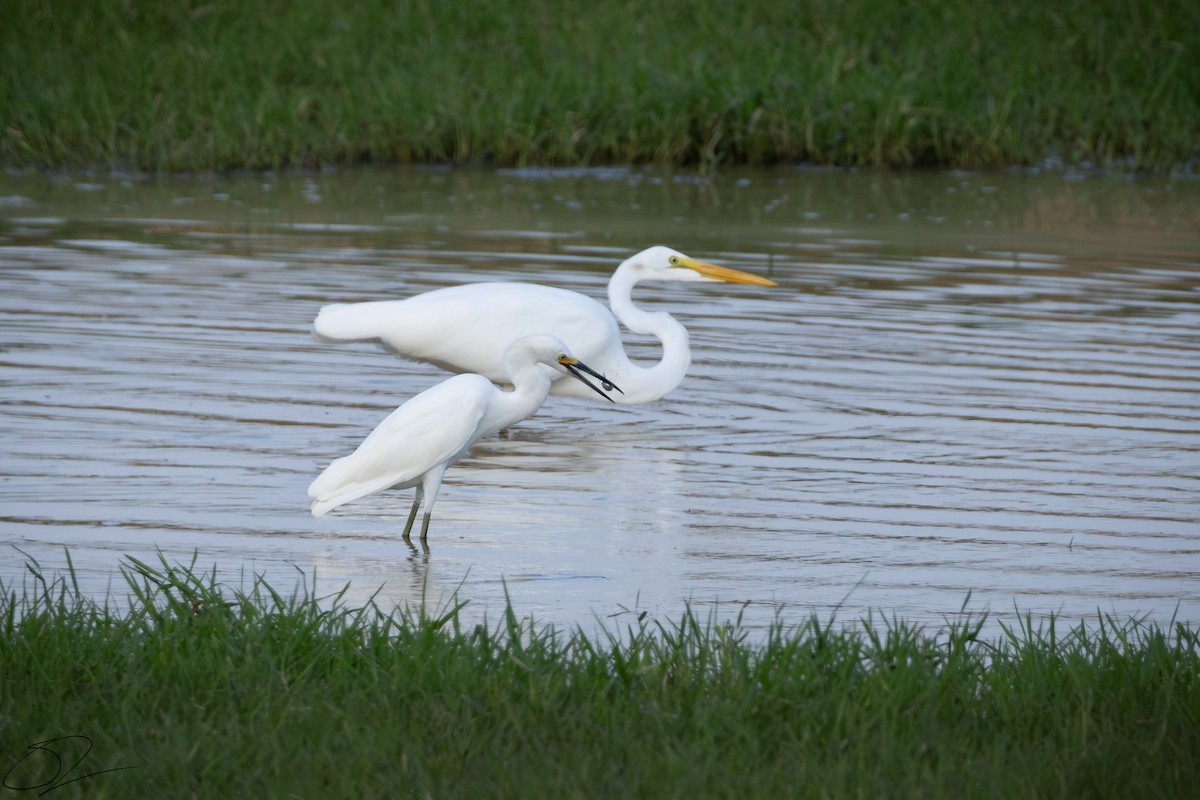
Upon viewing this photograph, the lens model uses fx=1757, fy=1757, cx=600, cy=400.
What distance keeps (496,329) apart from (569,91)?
877 cm

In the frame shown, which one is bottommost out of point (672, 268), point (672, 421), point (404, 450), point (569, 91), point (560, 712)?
point (672, 421)

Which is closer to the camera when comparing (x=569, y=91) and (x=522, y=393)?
(x=522, y=393)

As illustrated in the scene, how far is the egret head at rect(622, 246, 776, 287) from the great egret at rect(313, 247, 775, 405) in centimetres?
82

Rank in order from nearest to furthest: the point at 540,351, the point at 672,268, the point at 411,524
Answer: the point at 411,524, the point at 540,351, the point at 672,268

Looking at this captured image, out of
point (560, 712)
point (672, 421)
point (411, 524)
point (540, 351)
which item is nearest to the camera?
point (560, 712)

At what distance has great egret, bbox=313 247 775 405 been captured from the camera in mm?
7359

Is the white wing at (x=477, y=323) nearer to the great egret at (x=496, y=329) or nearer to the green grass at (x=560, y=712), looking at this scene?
the great egret at (x=496, y=329)

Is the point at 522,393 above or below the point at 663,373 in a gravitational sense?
above

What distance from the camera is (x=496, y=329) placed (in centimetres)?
742

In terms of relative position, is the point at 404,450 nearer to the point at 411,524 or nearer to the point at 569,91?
the point at 411,524

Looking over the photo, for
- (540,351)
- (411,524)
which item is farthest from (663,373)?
(411,524)

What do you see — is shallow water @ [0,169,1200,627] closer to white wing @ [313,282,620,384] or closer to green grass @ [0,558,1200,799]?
white wing @ [313,282,620,384]

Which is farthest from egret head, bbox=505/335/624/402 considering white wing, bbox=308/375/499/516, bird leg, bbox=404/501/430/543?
bird leg, bbox=404/501/430/543

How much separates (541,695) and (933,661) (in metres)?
0.88
